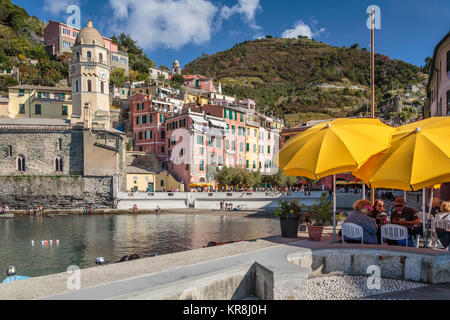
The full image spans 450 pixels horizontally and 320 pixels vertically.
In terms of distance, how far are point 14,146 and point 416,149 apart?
46686mm

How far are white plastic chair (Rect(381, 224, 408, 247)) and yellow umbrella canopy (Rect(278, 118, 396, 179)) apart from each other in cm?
162

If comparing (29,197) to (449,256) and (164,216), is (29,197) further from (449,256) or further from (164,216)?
(449,256)

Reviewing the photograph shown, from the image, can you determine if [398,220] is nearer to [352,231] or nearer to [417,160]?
[352,231]

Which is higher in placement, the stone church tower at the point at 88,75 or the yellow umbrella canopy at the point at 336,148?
the stone church tower at the point at 88,75

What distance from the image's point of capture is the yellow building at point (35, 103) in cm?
5453

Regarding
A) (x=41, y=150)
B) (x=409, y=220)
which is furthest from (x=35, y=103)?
(x=409, y=220)

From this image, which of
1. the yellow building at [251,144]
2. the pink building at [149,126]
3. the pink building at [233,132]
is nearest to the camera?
the pink building at [233,132]

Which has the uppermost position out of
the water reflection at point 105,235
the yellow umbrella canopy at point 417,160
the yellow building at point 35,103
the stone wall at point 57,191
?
the yellow building at point 35,103

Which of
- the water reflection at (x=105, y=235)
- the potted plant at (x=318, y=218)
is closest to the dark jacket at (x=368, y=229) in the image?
the potted plant at (x=318, y=218)

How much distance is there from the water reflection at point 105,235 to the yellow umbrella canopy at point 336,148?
Result: 560 inches

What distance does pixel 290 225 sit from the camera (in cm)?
759

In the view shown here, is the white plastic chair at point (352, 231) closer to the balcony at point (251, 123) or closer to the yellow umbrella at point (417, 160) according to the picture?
the yellow umbrella at point (417, 160)

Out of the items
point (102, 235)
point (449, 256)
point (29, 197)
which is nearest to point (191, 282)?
point (449, 256)

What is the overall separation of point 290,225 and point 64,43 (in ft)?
284
